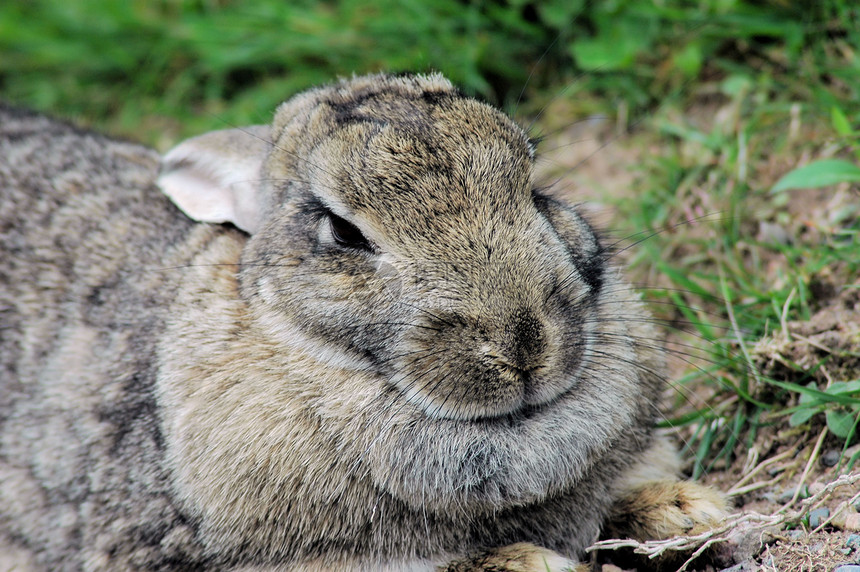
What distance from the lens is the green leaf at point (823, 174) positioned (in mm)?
3830

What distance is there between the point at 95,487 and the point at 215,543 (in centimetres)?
60

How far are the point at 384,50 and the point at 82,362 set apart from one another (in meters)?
3.19

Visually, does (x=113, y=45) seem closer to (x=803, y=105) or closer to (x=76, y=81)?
(x=76, y=81)

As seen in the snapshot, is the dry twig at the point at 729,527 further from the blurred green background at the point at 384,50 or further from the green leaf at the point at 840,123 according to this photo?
the blurred green background at the point at 384,50

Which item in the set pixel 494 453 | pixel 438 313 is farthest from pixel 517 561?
pixel 438 313

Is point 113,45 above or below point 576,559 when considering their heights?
above

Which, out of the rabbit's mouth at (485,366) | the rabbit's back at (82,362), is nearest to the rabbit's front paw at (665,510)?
the rabbit's mouth at (485,366)

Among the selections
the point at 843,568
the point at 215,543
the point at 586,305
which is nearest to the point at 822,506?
the point at 843,568

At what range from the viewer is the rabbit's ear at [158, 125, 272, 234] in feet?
12.4

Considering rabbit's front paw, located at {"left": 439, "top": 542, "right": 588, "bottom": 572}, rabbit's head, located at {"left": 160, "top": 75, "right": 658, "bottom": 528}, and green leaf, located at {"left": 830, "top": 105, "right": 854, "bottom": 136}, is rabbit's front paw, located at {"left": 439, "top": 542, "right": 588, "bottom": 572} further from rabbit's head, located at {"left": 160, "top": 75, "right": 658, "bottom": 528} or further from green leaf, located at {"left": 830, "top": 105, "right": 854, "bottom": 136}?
green leaf, located at {"left": 830, "top": 105, "right": 854, "bottom": 136}

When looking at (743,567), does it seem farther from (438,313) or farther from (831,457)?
(438,313)

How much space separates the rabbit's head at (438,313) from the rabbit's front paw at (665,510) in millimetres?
278

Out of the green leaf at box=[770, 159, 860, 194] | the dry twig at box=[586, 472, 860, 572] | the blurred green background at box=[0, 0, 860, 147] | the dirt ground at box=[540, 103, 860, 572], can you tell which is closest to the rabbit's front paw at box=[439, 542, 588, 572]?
the dry twig at box=[586, 472, 860, 572]

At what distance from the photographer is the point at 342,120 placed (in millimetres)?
3271
